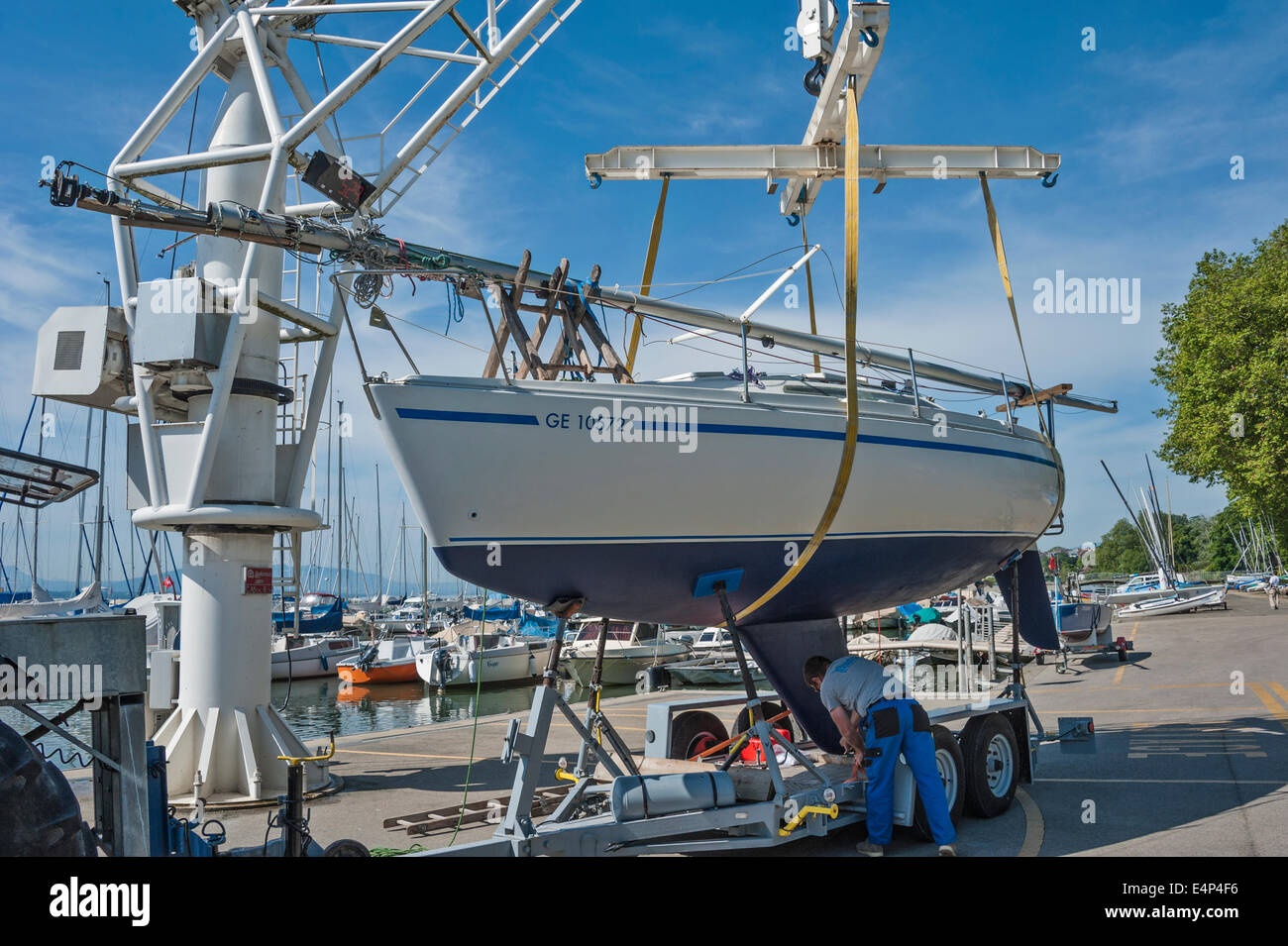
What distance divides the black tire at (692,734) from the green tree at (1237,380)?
24.0 meters

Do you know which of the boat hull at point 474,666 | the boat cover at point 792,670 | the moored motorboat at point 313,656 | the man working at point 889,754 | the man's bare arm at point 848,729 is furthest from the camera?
the moored motorboat at point 313,656

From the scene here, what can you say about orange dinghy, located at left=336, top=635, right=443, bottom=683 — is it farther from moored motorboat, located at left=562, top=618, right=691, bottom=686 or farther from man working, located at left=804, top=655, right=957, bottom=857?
man working, located at left=804, top=655, right=957, bottom=857

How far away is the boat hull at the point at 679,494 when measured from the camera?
575 centimetres

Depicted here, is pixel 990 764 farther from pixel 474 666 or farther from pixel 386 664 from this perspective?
pixel 386 664

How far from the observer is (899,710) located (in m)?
6.33

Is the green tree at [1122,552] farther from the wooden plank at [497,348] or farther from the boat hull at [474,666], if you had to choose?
the wooden plank at [497,348]

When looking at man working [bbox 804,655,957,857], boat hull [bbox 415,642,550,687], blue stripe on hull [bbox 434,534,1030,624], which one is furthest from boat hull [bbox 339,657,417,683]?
man working [bbox 804,655,957,857]

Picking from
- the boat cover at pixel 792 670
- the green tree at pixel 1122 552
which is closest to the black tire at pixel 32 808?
the boat cover at pixel 792 670

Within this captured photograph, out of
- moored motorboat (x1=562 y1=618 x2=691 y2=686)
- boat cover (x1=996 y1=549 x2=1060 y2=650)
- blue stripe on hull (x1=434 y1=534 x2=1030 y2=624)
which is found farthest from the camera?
moored motorboat (x1=562 y1=618 x2=691 y2=686)

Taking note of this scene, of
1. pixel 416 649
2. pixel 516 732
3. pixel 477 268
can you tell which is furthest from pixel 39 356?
pixel 416 649

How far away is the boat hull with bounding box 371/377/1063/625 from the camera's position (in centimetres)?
575

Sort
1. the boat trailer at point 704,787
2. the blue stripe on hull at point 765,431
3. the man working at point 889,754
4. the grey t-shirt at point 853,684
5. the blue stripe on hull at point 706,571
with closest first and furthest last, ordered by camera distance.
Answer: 1. the boat trailer at point 704,787
2. the blue stripe on hull at point 765,431
3. the blue stripe on hull at point 706,571
4. the man working at point 889,754
5. the grey t-shirt at point 853,684

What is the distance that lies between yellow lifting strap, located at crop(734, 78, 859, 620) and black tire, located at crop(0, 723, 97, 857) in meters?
4.75
